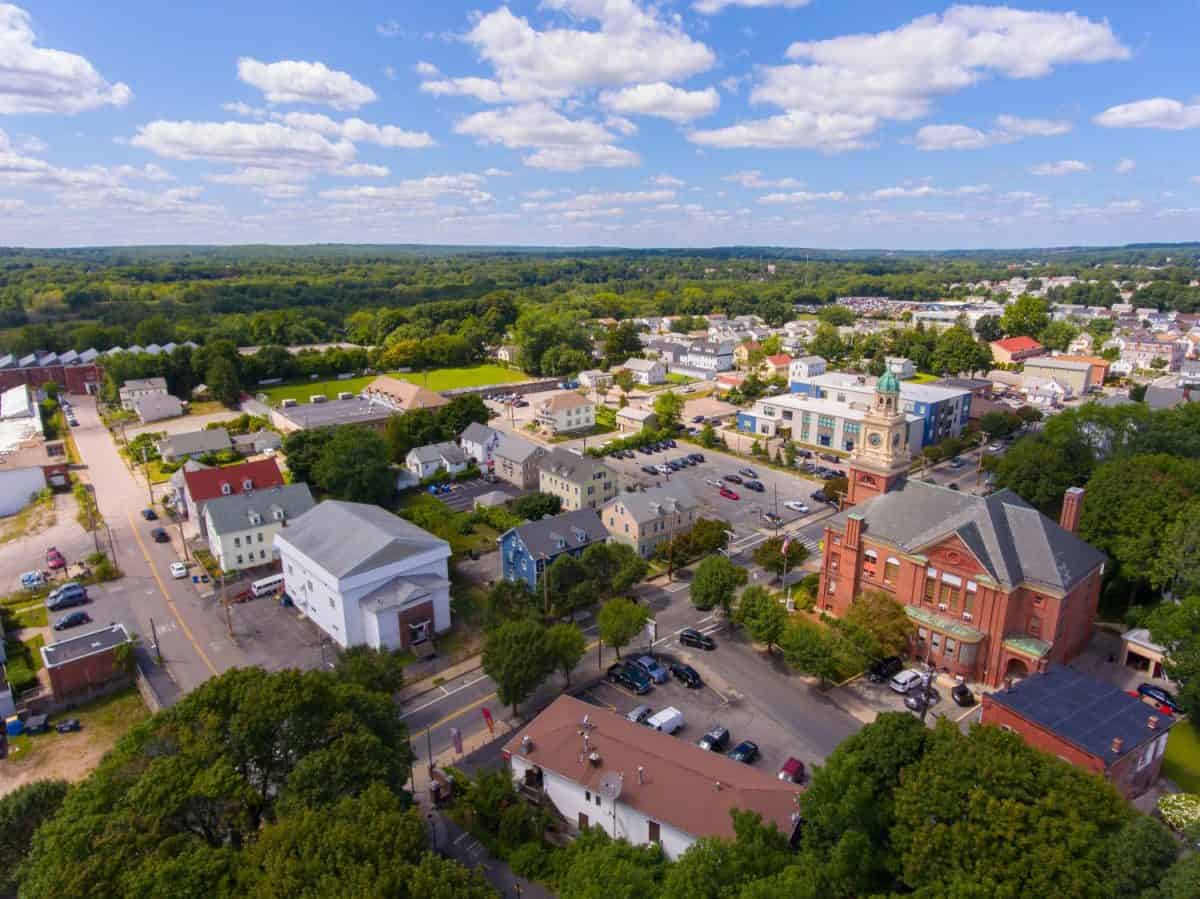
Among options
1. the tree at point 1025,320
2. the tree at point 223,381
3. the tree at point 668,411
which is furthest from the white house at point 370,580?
the tree at point 1025,320

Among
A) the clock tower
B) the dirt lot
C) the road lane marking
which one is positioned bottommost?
the dirt lot

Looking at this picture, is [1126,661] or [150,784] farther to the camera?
[1126,661]

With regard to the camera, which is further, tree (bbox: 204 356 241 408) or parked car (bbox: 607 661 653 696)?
tree (bbox: 204 356 241 408)

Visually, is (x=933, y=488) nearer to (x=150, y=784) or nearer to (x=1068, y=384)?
(x=150, y=784)

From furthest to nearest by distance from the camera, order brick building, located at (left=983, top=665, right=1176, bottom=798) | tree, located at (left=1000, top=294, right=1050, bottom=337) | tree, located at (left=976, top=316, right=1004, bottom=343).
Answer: tree, located at (left=976, top=316, right=1004, bottom=343), tree, located at (left=1000, top=294, right=1050, bottom=337), brick building, located at (left=983, top=665, right=1176, bottom=798)

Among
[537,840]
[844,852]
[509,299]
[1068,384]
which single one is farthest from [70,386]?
[1068,384]

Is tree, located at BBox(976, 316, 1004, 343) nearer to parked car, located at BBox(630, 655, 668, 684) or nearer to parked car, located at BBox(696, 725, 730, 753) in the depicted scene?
parked car, located at BBox(630, 655, 668, 684)

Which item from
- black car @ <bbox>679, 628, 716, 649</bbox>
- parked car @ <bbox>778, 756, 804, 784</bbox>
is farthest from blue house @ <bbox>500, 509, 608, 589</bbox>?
parked car @ <bbox>778, 756, 804, 784</bbox>
